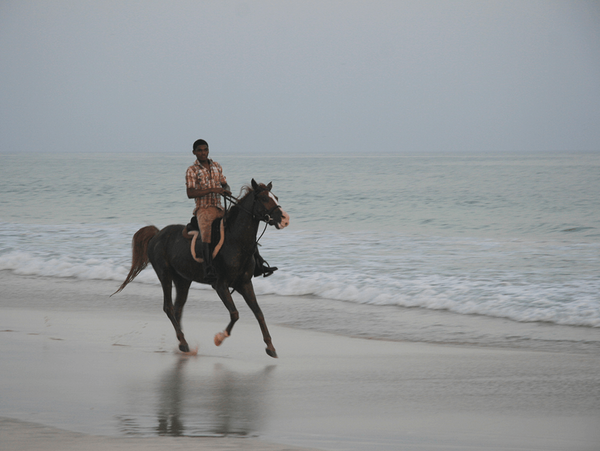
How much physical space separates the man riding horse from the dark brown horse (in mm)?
129

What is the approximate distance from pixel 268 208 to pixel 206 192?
0.82 m

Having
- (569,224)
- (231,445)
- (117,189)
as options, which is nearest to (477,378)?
(231,445)

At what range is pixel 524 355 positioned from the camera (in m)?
7.00

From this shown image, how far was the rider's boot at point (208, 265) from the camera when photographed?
6.96 meters

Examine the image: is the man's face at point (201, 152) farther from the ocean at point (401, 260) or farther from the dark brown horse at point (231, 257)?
the ocean at point (401, 260)

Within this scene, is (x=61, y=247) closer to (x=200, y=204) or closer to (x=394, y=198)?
(x=200, y=204)

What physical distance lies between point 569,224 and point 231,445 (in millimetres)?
23192

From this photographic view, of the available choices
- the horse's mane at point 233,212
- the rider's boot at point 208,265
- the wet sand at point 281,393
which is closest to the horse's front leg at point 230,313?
the rider's boot at point 208,265

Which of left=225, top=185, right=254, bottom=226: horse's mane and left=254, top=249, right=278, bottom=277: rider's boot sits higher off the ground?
left=225, top=185, right=254, bottom=226: horse's mane

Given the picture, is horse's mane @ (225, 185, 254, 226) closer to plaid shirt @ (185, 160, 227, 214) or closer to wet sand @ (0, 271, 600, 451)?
plaid shirt @ (185, 160, 227, 214)

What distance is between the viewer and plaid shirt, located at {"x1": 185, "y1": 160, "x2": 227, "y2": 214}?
706 cm

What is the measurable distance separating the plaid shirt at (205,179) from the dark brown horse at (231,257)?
Answer: 33 centimetres

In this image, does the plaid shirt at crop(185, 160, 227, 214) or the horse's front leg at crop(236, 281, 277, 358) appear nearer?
the horse's front leg at crop(236, 281, 277, 358)

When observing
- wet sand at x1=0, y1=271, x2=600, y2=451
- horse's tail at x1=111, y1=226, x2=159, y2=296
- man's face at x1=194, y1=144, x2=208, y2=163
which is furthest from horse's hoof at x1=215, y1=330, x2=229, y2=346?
man's face at x1=194, y1=144, x2=208, y2=163
